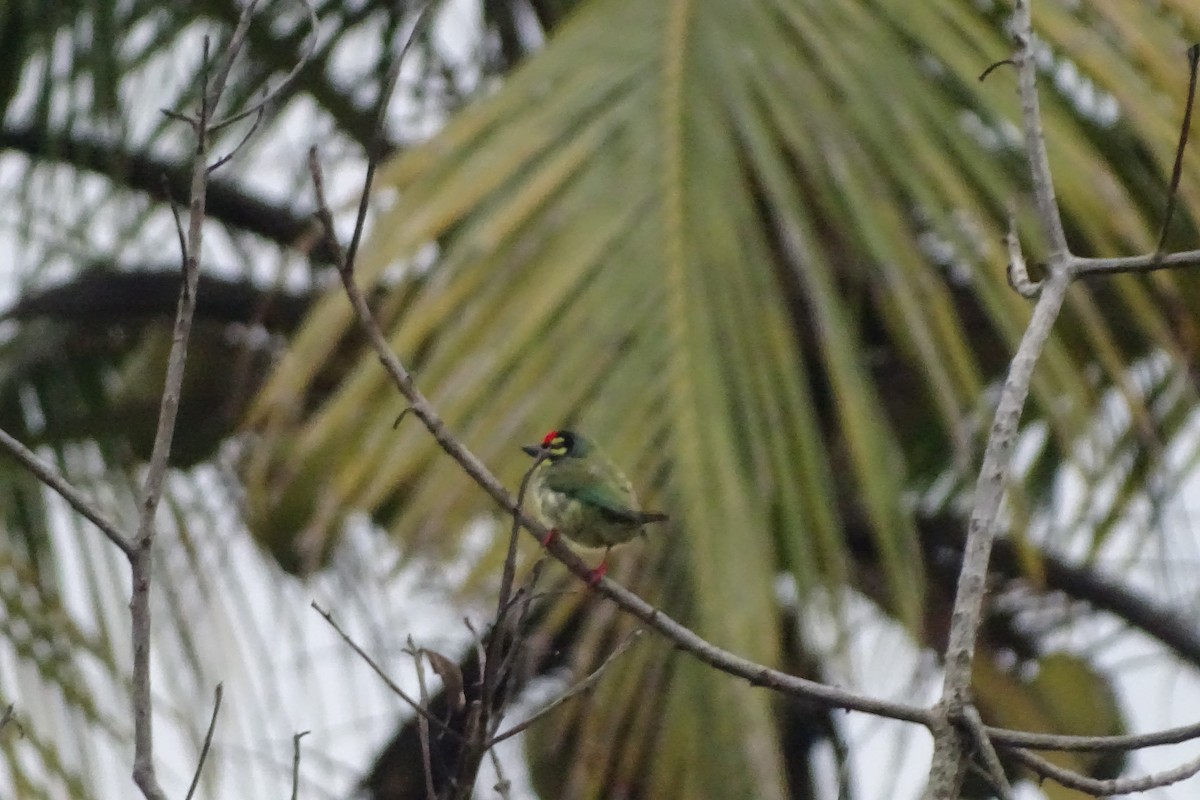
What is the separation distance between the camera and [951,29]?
3.53 meters

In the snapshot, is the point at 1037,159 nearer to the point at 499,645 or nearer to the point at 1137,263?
Result: the point at 1137,263

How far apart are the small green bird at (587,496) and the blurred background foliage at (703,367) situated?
5 cm

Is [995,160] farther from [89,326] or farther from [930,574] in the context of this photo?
[89,326]

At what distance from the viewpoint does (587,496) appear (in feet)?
9.97

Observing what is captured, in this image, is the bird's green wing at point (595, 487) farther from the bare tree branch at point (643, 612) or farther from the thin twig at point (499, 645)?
the thin twig at point (499, 645)

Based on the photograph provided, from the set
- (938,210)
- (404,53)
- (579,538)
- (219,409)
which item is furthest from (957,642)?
(219,409)

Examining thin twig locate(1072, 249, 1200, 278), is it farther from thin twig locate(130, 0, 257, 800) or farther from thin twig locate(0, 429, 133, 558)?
thin twig locate(0, 429, 133, 558)

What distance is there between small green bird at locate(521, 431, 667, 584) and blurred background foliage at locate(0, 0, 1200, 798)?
0.05m

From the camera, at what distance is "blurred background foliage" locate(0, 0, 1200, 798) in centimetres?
305

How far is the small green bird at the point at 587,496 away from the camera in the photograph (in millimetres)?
2930

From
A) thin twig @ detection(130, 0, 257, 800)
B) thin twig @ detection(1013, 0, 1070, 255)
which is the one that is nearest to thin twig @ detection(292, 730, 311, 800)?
thin twig @ detection(130, 0, 257, 800)

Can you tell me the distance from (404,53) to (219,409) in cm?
269

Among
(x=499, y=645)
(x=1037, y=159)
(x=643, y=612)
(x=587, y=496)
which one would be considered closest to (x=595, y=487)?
(x=587, y=496)

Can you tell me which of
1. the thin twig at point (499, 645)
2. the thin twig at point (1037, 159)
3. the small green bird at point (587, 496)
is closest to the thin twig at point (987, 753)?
the thin twig at point (499, 645)
